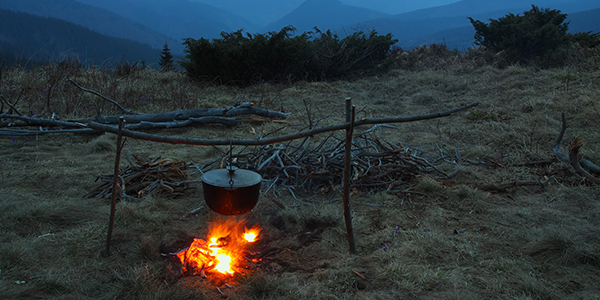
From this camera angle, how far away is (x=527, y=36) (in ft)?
41.7

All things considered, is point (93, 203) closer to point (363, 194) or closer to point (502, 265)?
point (363, 194)

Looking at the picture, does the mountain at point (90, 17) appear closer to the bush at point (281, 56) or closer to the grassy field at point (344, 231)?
the bush at point (281, 56)

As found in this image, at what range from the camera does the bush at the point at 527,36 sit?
12383 millimetres

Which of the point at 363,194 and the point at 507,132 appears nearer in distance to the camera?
the point at 363,194

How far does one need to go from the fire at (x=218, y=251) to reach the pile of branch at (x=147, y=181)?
106 cm

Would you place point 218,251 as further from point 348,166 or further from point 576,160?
point 576,160

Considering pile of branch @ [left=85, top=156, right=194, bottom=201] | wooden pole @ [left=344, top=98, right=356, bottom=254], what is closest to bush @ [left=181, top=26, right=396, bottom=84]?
pile of branch @ [left=85, top=156, right=194, bottom=201]

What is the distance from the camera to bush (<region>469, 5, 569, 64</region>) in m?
12.4

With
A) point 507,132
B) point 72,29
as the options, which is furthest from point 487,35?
point 72,29

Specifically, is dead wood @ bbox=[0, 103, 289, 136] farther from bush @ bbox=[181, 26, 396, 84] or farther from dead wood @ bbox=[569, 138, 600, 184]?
dead wood @ bbox=[569, 138, 600, 184]

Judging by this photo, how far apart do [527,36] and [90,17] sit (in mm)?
160094

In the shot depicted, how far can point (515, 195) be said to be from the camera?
12.2 feet

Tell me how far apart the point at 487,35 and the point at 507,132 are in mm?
11003

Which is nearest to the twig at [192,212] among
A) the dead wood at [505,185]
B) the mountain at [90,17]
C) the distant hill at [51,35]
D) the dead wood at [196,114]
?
the dead wood at [505,185]
